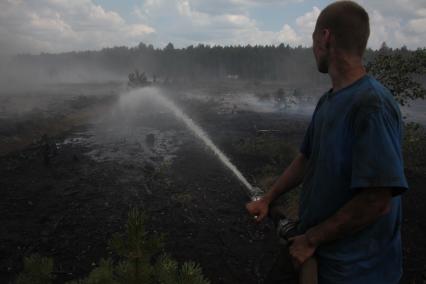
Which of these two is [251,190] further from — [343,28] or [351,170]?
[343,28]

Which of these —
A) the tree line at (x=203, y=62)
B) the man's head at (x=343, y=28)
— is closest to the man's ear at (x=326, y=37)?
the man's head at (x=343, y=28)

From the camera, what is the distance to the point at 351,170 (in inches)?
68.2

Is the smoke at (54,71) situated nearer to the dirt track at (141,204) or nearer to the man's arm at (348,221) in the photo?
the dirt track at (141,204)

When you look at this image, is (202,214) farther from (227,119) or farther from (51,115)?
(51,115)

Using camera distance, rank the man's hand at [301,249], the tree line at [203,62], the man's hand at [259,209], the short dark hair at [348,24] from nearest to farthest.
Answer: the short dark hair at [348,24] → the man's hand at [301,249] → the man's hand at [259,209] → the tree line at [203,62]

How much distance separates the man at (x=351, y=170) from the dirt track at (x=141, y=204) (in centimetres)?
346

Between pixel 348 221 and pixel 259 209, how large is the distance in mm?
742

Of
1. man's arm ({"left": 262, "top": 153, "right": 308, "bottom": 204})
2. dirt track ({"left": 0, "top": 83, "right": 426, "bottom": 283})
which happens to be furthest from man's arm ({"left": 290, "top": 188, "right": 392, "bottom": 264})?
dirt track ({"left": 0, "top": 83, "right": 426, "bottom": 283})

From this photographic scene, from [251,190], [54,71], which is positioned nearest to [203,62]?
[54,71]

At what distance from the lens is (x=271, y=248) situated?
594 cm

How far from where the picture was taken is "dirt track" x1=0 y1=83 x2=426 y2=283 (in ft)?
18.5

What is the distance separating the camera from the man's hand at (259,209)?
2.36 m

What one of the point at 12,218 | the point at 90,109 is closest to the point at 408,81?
the point at 12,218

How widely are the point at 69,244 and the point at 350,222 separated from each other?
18.1 ft
